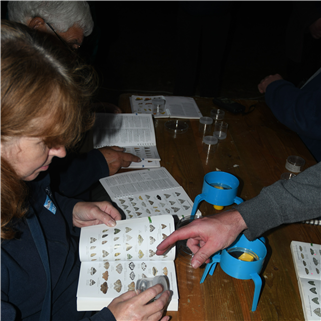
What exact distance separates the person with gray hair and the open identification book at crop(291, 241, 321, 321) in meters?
1.09

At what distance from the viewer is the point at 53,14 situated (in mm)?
1215

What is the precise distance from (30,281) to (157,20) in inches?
253

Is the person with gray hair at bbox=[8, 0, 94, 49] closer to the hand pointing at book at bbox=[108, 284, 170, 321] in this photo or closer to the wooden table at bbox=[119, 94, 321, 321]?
the wooden table at bbox=[119, 94, 321, 321]

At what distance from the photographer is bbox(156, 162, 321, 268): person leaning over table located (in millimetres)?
775

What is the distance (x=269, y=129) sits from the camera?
1.58 meters

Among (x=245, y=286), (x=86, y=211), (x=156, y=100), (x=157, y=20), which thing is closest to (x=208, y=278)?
(x=245, y=286)

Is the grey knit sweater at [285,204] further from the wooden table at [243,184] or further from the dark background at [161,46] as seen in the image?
the dark background at [161,46]

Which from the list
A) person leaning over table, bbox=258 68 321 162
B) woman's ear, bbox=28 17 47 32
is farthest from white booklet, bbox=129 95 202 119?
woman's ear, bbox=28 17 47 32

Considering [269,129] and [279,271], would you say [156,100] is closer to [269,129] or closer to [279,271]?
[269,129]

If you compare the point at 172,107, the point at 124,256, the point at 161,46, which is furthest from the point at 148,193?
the point at 161,46

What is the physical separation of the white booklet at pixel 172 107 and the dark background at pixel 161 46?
60 cm

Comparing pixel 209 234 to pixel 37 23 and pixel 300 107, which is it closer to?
pixel 300 107

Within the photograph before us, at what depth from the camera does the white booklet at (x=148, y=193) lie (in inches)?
39.4

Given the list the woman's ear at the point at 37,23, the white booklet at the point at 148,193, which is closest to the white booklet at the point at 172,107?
the white booklet at the point at 148,193
